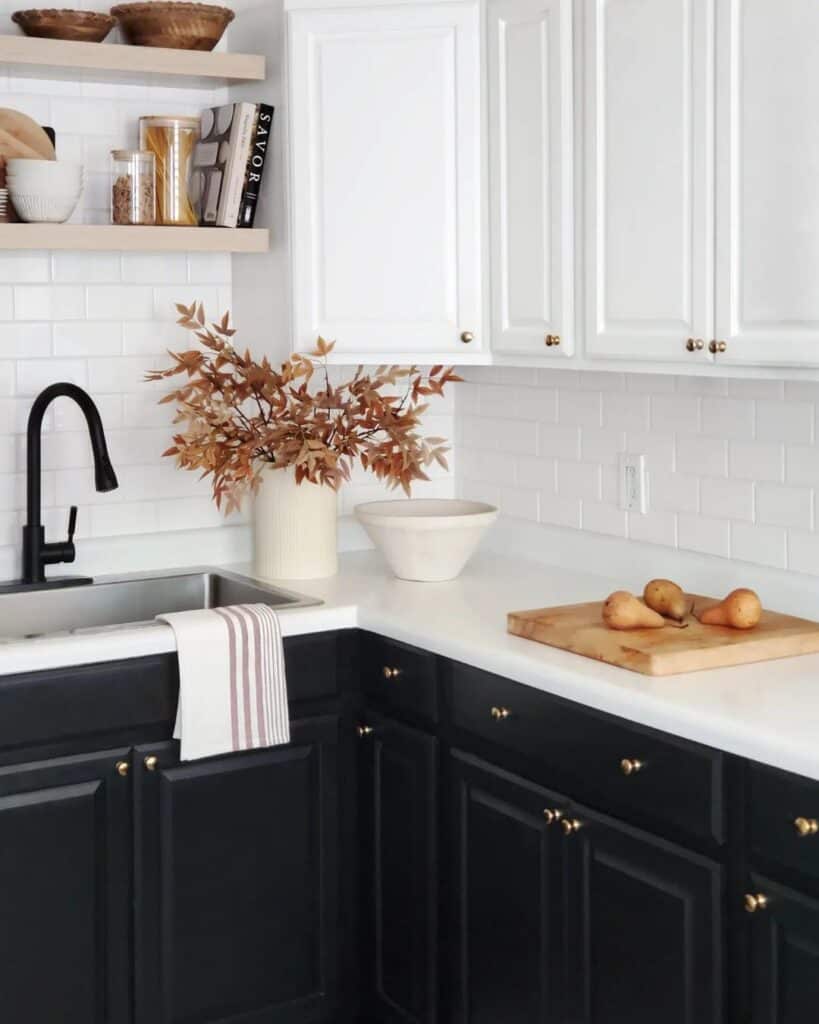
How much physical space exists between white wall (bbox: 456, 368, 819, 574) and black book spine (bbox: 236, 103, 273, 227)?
0.73 metres

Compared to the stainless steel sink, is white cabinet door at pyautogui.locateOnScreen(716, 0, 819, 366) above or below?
above

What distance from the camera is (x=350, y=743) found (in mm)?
3172

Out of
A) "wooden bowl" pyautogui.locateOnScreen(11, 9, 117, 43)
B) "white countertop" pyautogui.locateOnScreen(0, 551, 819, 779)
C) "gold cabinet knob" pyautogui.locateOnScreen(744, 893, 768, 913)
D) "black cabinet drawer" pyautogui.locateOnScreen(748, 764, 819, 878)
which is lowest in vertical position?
"gold cabinet knob" pyautogui.locateOnScreen(744, 893, 768, 913)

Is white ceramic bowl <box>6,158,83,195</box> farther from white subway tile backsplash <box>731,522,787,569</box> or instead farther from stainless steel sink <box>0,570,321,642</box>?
white subway tile backsplash <box>731,522,787,569</box>

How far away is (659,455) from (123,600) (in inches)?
48.8

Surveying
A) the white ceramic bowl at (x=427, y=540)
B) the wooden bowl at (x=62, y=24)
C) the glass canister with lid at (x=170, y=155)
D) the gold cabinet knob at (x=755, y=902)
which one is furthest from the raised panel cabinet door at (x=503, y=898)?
the wooden bowl at (x=62, y=24)

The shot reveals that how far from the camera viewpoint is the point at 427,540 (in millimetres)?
3359

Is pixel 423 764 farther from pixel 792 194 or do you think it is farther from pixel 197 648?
pixel 792 194

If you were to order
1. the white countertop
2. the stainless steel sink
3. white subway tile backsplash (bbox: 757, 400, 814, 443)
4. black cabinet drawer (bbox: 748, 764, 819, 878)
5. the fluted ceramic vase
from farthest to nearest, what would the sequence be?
1. the fluted ceramic vase
2. the stainless steel sink
3. white subway tile backsplash (bbox: 757, 400, 814, 443)
4. the white countertop
5. black cabinet drawer (bbox: 748, 764, 819, 878)

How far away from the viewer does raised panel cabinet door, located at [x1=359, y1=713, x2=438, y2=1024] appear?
9.80 feet

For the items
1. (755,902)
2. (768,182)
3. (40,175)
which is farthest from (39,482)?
(755,902)

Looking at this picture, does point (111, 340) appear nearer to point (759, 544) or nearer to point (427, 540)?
point (427, 540)

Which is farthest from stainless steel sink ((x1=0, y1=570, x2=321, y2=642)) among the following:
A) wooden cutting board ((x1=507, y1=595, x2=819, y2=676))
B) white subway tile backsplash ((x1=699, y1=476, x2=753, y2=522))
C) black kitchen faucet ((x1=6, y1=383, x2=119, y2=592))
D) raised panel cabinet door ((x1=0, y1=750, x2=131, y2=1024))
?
white subway tile backsplash ((x1=699, y1=476, x2=753, y2=522))

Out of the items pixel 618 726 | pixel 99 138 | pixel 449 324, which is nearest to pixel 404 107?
pixel 449 324
